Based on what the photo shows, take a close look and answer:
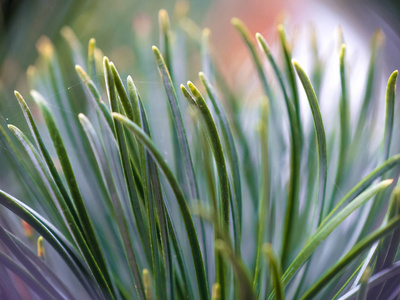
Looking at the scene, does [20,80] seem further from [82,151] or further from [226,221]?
[226,221]

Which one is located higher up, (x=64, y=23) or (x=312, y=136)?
(x=64, y=23)

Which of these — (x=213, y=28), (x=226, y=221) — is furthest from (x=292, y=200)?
(x=213, y=28)

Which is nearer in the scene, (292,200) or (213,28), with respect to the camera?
(292,200)

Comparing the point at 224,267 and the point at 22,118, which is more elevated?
the point at 22,118

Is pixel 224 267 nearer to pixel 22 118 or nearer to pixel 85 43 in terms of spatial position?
Result: pixel 22 118

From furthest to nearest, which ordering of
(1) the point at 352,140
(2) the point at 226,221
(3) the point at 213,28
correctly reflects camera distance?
1. (3) the point at 213,28
2. (1) the point at 352,140
3. (2) the point at 226,221

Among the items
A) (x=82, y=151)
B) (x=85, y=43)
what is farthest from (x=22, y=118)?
(x=85, y=43)

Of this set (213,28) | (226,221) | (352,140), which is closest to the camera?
(226,221)
